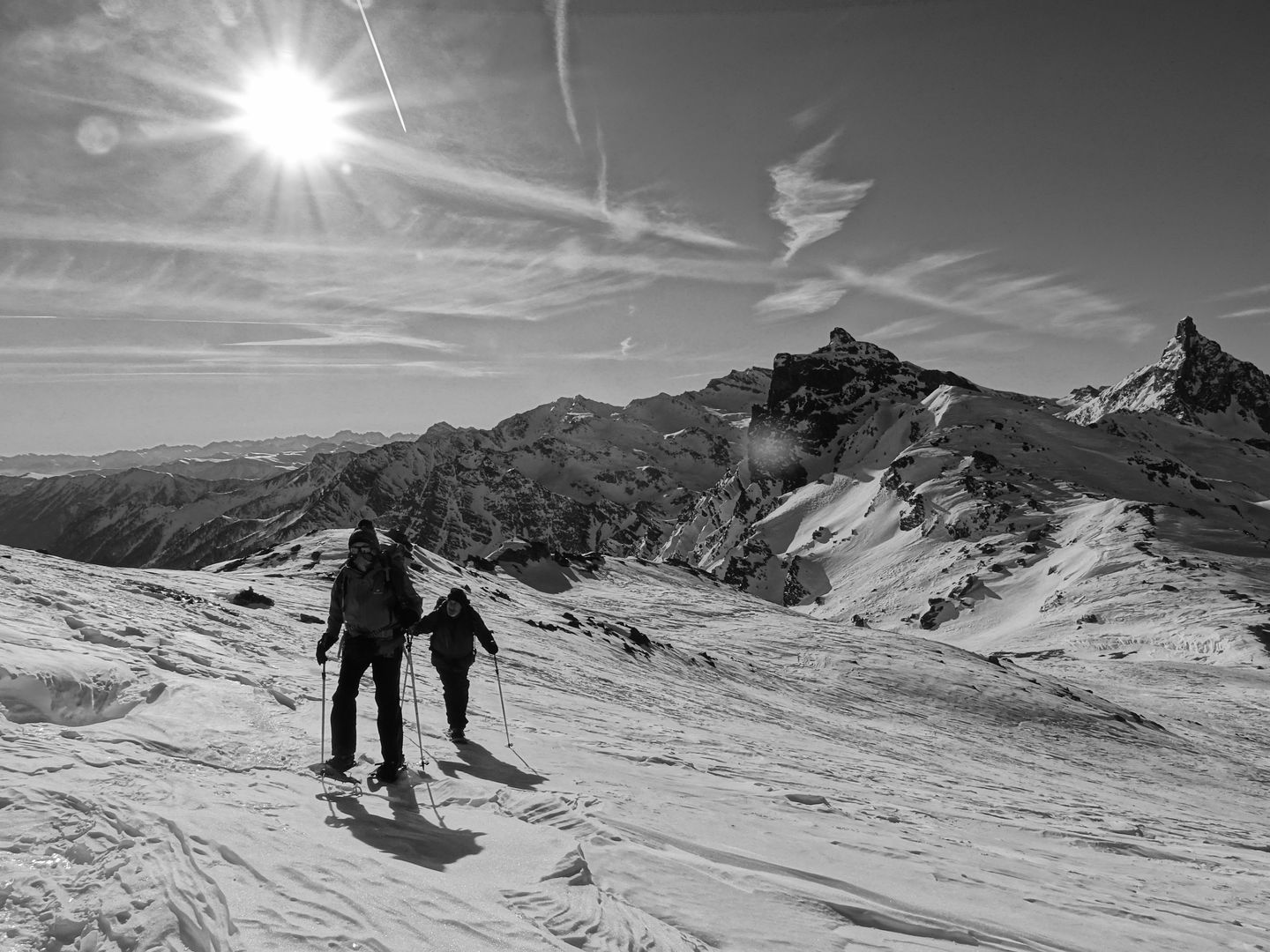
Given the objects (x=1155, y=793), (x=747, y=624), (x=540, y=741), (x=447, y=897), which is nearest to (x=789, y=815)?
(x=540, y=741)

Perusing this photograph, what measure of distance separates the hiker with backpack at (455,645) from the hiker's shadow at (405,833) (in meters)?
3.27

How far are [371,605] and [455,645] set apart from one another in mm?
3168

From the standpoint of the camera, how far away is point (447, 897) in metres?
4.21

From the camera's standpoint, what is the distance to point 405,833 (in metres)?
5.48

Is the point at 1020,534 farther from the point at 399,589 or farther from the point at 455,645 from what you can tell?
the point at 399,589

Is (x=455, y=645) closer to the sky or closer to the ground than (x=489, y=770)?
closer to the sky

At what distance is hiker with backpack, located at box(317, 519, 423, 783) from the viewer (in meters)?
7.09

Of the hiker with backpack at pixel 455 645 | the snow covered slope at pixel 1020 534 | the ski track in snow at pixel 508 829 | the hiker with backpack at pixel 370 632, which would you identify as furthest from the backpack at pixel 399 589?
the snow covered slope at pixel 1020 534

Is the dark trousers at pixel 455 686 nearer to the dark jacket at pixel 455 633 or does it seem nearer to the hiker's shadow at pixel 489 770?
the dark jacket at pixel 455 633

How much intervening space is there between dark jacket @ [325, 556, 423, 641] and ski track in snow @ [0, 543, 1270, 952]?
4.80 ft

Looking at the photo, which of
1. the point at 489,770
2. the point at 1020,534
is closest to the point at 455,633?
the point at 489,770

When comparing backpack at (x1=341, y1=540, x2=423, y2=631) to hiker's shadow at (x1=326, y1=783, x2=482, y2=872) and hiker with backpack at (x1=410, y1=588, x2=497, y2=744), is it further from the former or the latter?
hiker with backpack at (x1=410, y1=588, x2=497, y2=744)

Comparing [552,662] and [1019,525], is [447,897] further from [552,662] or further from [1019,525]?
[1019,525]

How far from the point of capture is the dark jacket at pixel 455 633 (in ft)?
33.0
